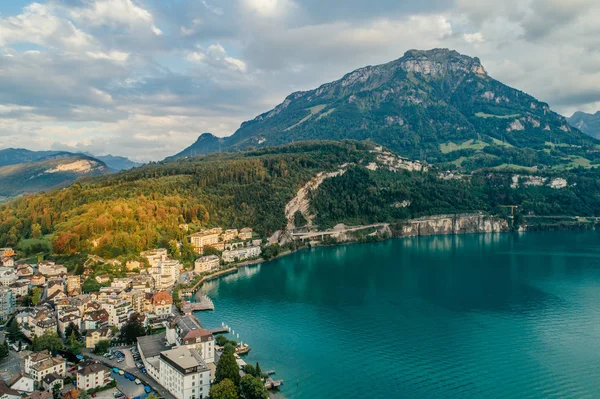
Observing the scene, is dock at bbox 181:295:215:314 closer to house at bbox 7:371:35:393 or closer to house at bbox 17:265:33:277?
house at bbox 7:371:35:393

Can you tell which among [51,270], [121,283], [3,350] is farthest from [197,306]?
[51,270]

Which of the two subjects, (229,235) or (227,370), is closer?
(227,370)

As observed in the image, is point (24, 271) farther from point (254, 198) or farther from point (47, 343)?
point (254, 198)

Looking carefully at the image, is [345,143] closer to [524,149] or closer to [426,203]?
[426,203]

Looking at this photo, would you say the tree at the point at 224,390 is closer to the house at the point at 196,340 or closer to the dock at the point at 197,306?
the house at the point at 196,340

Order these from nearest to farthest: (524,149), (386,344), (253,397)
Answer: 1. (253,397)
2. (386,344)
3. (524,149)

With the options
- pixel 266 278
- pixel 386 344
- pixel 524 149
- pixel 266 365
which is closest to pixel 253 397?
pixel 266 365

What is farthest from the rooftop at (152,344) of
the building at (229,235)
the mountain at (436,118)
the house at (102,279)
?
the mountain at (436,118)
